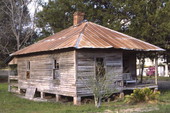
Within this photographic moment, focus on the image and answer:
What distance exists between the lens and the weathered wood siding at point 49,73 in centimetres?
1545

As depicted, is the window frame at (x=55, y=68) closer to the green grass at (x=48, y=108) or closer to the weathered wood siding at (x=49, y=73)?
the weathered wood siding at (x=49, y=73)

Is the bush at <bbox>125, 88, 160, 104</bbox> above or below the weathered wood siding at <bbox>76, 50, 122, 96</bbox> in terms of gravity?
below

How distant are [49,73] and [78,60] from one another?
3555 mm

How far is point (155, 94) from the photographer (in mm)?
14297

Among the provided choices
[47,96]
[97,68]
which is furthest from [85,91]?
[47,96]

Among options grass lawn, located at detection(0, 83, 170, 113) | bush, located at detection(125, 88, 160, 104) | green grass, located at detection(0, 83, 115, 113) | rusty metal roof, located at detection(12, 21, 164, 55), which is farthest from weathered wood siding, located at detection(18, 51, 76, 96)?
bush, located at detection(125, 88, 160, 104)

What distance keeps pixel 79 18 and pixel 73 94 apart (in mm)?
7926

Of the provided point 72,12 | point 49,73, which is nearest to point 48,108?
point 49,73

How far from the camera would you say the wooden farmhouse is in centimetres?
1506

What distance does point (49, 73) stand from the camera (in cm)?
1784

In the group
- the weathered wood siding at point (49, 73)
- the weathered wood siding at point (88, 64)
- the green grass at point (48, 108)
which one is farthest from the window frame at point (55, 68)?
the weathered wood siding at point (88, 64)

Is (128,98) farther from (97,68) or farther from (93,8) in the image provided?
(93,8)

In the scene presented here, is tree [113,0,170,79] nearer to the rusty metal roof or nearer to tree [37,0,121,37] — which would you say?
tree [37,0,121,37]

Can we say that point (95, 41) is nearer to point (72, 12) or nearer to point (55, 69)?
point (55, 69)
